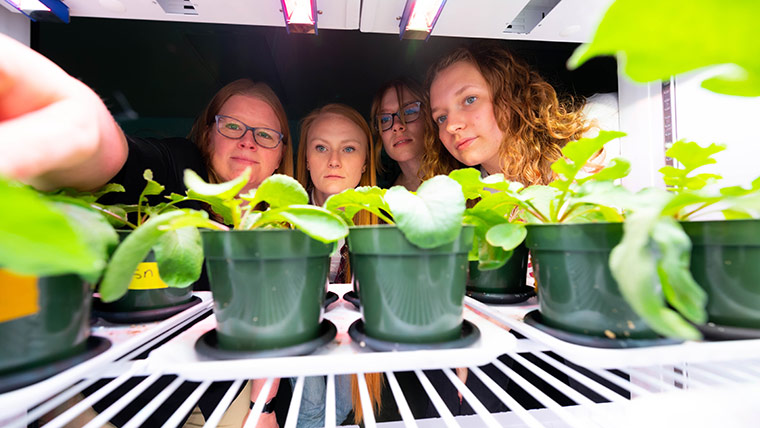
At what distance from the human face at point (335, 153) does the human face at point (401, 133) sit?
130 millimetres

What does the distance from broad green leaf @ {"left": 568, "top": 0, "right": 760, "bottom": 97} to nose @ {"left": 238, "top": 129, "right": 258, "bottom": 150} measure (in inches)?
49.6

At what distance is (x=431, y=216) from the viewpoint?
306 millimetres

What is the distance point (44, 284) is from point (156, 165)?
0.75 meters

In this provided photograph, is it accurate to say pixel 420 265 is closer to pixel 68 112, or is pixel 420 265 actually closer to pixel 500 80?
pixel 68 112

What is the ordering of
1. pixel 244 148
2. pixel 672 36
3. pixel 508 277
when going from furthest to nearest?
pixel 244 148
pixel 508 277
pixel 672 36

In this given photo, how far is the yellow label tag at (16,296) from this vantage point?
25cm

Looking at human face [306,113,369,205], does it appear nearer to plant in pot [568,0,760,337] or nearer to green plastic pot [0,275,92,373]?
green plastic pot [0,275,92,373]

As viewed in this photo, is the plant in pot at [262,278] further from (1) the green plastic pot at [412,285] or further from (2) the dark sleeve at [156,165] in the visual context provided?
(2) the dark sleeve at [156,165]

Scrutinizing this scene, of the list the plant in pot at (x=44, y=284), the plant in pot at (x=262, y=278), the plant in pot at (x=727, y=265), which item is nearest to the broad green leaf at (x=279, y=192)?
the plant in pot at (x=262, y=278)

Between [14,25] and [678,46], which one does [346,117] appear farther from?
[678,46]

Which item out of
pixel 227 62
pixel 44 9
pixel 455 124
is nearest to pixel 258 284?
pixel 455 124

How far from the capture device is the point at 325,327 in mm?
378

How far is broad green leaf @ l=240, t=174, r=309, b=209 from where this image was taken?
0.35 m

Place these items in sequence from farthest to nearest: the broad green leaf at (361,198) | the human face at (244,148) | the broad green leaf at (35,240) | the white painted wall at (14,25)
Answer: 1. the human face at (244,148)
2. the white painted wall at (14,25)
3. the broad green leaf at (361,198)
4. the broad green leaf at (35,240)
